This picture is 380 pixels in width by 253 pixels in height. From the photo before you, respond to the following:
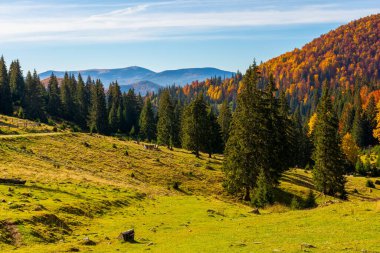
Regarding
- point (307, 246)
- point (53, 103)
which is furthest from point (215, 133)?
point (307, 246)

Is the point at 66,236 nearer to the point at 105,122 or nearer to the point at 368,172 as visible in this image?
the point at 368,172

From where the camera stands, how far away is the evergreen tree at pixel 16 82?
149425 mm

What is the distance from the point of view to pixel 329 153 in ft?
198

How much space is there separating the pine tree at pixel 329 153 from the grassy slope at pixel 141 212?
5251 millimetres

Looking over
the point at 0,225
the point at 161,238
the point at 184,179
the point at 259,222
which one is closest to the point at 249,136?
the point at 184,179

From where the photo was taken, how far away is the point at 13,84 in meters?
152

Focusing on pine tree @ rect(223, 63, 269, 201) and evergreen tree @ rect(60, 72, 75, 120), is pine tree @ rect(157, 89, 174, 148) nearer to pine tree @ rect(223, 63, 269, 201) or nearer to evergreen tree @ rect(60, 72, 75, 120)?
pine tree @ rect(223, 63, 269, 201)

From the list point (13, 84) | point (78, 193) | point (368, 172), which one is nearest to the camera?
point (78, 193)

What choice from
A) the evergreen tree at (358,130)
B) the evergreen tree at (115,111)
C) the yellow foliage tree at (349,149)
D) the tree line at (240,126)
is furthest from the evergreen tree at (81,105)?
A: the evergreen tree at (358,130)

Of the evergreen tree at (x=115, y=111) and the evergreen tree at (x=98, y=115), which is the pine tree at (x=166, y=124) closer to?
the evergreen tree at (x=98, y=115)

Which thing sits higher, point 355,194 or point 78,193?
point 78,193

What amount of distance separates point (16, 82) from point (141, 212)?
134 meters

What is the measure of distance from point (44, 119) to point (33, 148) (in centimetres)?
7295

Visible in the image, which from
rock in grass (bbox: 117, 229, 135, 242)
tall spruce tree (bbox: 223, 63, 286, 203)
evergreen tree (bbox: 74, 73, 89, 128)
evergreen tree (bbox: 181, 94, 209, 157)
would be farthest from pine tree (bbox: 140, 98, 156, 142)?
rock in grass (bbox: 117, 229, 135, 242)
